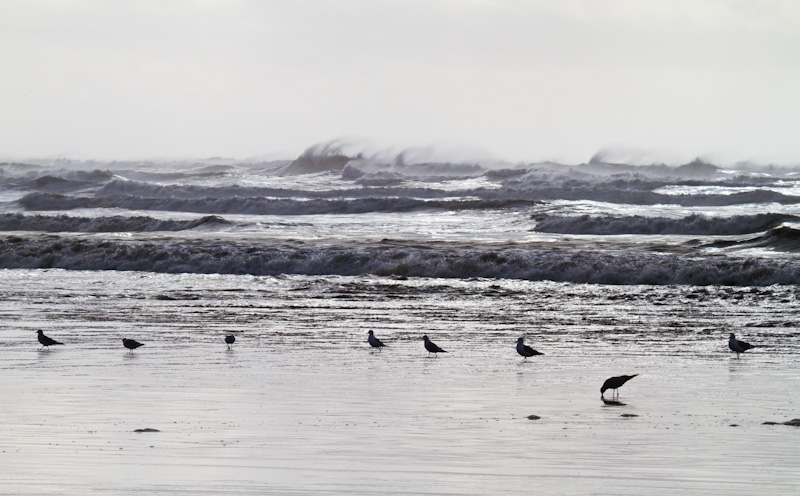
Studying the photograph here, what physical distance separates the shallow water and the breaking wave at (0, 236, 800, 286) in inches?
108

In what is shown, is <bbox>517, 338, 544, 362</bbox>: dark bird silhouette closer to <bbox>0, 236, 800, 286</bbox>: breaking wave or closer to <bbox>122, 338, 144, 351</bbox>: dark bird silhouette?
<bbox>122, 338, 144, 351</bbox>: dark bird silhouette

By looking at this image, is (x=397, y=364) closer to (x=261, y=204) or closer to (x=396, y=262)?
(x=396, y=262)

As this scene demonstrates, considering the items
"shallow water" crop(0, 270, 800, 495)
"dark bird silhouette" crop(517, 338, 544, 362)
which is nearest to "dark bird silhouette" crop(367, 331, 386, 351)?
"shallow water" crop(0, 270, 800, 495)

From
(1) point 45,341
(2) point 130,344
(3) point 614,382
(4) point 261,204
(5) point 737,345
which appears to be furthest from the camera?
(4) point 261,204

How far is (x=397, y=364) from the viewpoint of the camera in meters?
9.00

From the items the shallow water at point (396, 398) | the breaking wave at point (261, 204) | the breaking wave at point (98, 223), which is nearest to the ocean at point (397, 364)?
the shallow water at point (396, 398)

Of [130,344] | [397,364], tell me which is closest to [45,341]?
[130,344]

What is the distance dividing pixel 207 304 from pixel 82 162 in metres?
92.6

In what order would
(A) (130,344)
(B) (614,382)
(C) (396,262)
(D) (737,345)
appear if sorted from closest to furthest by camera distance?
(B) (614,382)
(D) (737,345)
(A) (130,344)
(C) (396,262)

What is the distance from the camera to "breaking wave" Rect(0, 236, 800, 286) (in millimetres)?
16989

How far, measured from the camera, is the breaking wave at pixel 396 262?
17.0 meters

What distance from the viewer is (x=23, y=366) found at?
8.66m

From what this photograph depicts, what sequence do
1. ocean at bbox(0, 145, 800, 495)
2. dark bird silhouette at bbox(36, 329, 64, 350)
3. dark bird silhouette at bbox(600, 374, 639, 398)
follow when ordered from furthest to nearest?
1. dark bird silhouette at bbox(36, 329, 64, 350)
2. dark bird silhouette at bbox(600, 374, 639, 398)
3. ocean at bbox(0, 145, 800, 495)

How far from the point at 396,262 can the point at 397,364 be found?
33.1 ft
